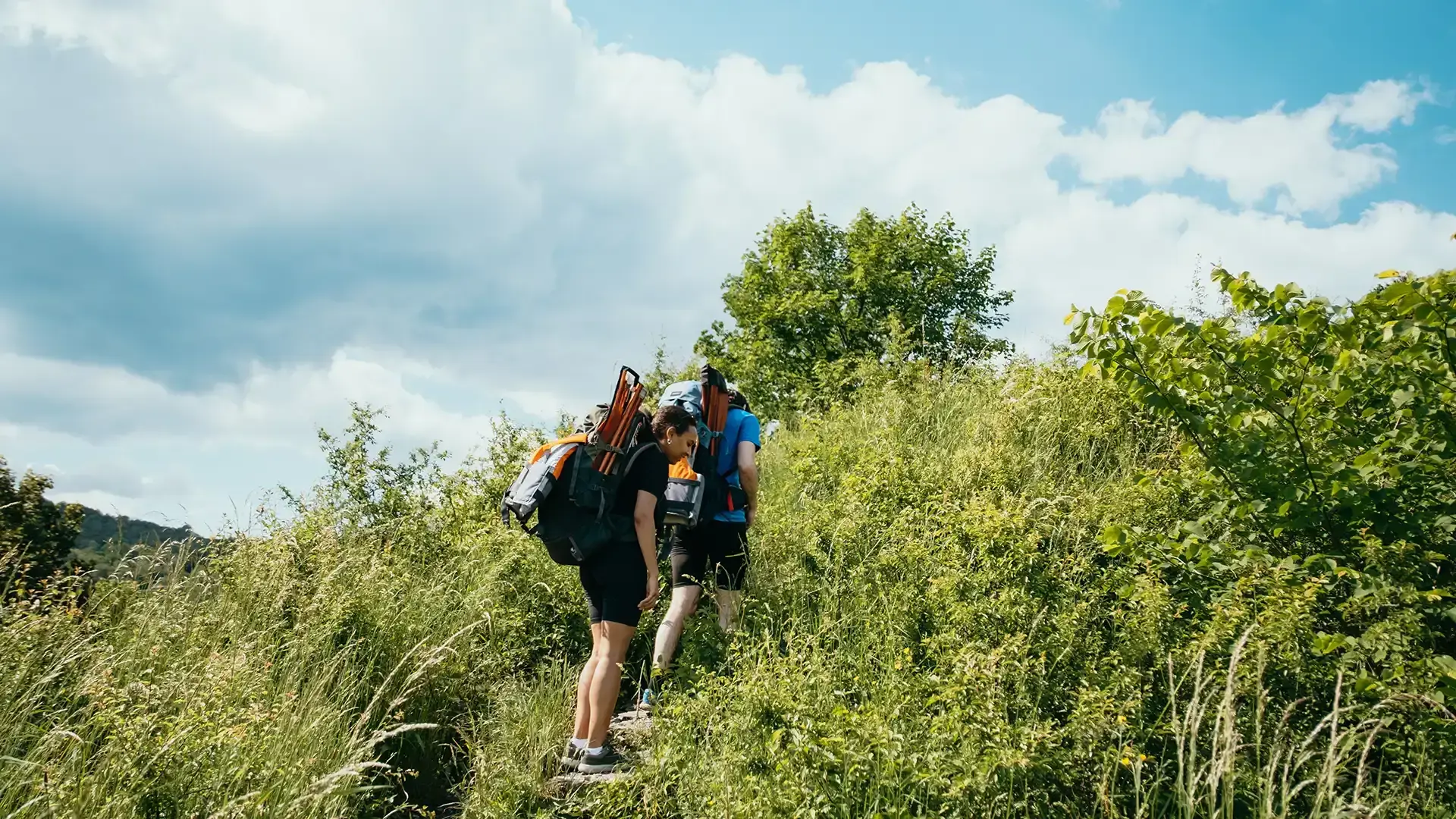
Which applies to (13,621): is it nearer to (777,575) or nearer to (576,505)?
(576,505)

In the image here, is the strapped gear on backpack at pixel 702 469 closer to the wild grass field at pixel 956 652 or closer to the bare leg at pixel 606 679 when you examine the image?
the wild grass field at pixel 956 652

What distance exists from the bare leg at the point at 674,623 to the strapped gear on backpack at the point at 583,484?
0.89 metres

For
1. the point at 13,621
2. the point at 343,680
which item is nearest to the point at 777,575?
the point at 343,680

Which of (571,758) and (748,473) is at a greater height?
(748,473)

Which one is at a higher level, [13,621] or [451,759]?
[13,621]

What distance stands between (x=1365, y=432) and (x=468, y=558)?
6.29 m

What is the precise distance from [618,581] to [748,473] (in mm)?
1353

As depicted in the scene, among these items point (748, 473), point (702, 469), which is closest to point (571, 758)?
point (702, 469)

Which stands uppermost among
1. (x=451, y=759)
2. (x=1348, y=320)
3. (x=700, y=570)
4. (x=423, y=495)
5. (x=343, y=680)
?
(x=1348, y=320)

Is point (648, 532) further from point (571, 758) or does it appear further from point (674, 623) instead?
point (571, 758)

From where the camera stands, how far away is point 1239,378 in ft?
15.6

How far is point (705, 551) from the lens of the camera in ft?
20.1

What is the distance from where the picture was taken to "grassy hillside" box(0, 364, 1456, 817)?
378cm

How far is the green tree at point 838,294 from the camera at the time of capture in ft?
100
